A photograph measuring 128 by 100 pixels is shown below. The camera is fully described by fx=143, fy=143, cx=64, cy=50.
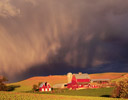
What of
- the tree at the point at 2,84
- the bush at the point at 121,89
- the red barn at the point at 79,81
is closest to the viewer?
the bush at the point at 121,89

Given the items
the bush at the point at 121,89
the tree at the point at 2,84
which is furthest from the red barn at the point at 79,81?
the bush at the point at 121,89

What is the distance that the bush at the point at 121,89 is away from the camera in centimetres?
3497

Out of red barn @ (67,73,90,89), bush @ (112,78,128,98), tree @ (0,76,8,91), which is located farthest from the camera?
red barn @ (67,73,90,89)

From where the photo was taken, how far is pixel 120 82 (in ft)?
121

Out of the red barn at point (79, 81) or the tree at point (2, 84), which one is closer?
the tree at point (2, 84)

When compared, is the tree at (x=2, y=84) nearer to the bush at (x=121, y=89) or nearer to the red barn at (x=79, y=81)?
the red barn at (x=79, y=81)

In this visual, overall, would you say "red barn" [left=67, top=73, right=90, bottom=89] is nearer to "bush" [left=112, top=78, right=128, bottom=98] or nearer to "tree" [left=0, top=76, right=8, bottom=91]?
"tree" [left=0, top=76, right=8, bottom=91]

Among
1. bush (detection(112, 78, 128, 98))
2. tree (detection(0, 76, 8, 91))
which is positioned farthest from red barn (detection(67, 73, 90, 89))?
bush (detection(112, 78, 128, 98))

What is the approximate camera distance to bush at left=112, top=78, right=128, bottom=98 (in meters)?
35.0

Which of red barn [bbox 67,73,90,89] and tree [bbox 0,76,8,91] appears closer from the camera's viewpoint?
tree [bbox 0,76,8,91]

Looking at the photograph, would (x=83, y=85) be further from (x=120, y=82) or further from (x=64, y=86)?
(x=120, y=82)

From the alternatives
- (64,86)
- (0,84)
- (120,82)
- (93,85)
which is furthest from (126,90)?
(64,86)

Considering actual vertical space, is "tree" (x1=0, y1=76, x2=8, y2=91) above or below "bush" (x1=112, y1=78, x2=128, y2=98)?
above

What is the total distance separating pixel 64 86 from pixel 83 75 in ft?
47.8
